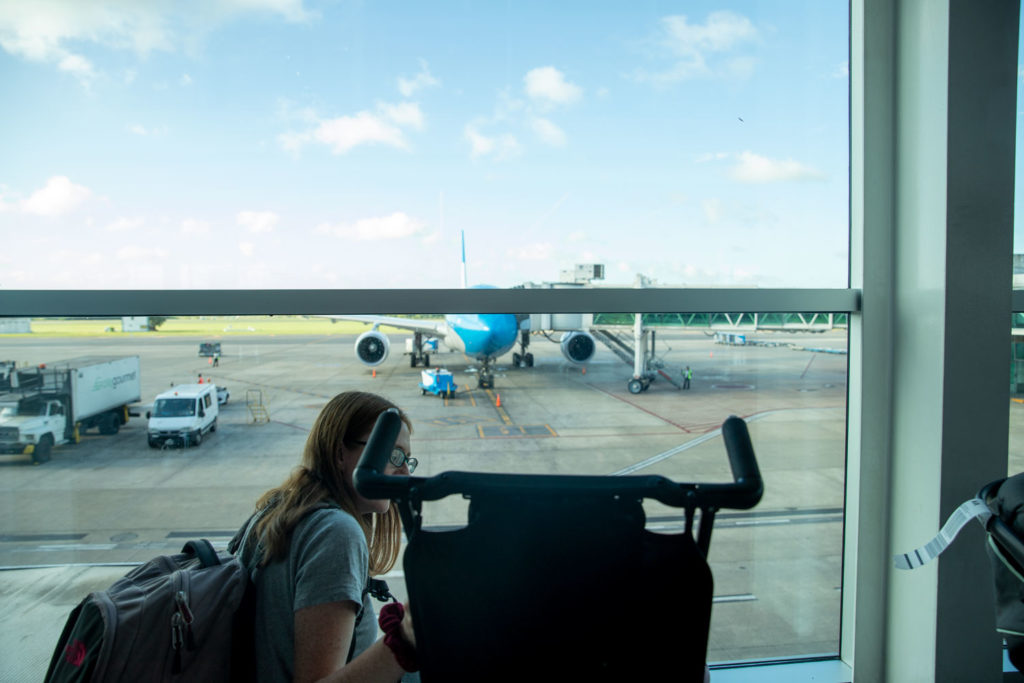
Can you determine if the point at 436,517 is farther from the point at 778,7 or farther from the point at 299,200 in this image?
the point at 778,7

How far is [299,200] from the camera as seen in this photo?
221cm

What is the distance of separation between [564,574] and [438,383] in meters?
2.24

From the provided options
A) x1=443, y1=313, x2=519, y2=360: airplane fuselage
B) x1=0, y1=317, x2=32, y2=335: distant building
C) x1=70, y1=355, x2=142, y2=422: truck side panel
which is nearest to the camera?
x1=0, y1=317, x2=32, y2=335: distant building

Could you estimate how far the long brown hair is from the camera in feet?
3.60

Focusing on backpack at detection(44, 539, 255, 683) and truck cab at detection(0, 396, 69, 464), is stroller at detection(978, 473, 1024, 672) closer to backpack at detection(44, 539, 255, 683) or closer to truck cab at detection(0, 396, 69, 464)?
backpack at detection(44, 539, 255, 683)

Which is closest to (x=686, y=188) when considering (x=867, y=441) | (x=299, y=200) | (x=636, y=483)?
(x=867, y=441)

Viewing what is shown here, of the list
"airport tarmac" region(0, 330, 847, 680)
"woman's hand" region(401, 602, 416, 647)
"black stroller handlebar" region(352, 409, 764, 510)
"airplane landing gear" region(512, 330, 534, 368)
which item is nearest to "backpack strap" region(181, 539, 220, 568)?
"woman's hand" region(401, 602, 416, 647)

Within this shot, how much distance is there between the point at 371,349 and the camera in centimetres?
282

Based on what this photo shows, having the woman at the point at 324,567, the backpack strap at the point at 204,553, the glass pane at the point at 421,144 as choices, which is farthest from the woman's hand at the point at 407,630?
the glass pane at the point at 421,144

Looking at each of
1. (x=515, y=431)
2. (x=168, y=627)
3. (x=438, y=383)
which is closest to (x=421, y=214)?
(x=438, y=383)

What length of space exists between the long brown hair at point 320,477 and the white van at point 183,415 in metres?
1.24

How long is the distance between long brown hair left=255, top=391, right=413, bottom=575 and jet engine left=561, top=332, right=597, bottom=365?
1664 millimetres

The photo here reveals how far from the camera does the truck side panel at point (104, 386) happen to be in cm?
214

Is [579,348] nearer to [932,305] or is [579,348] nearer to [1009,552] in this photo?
[932,305]
